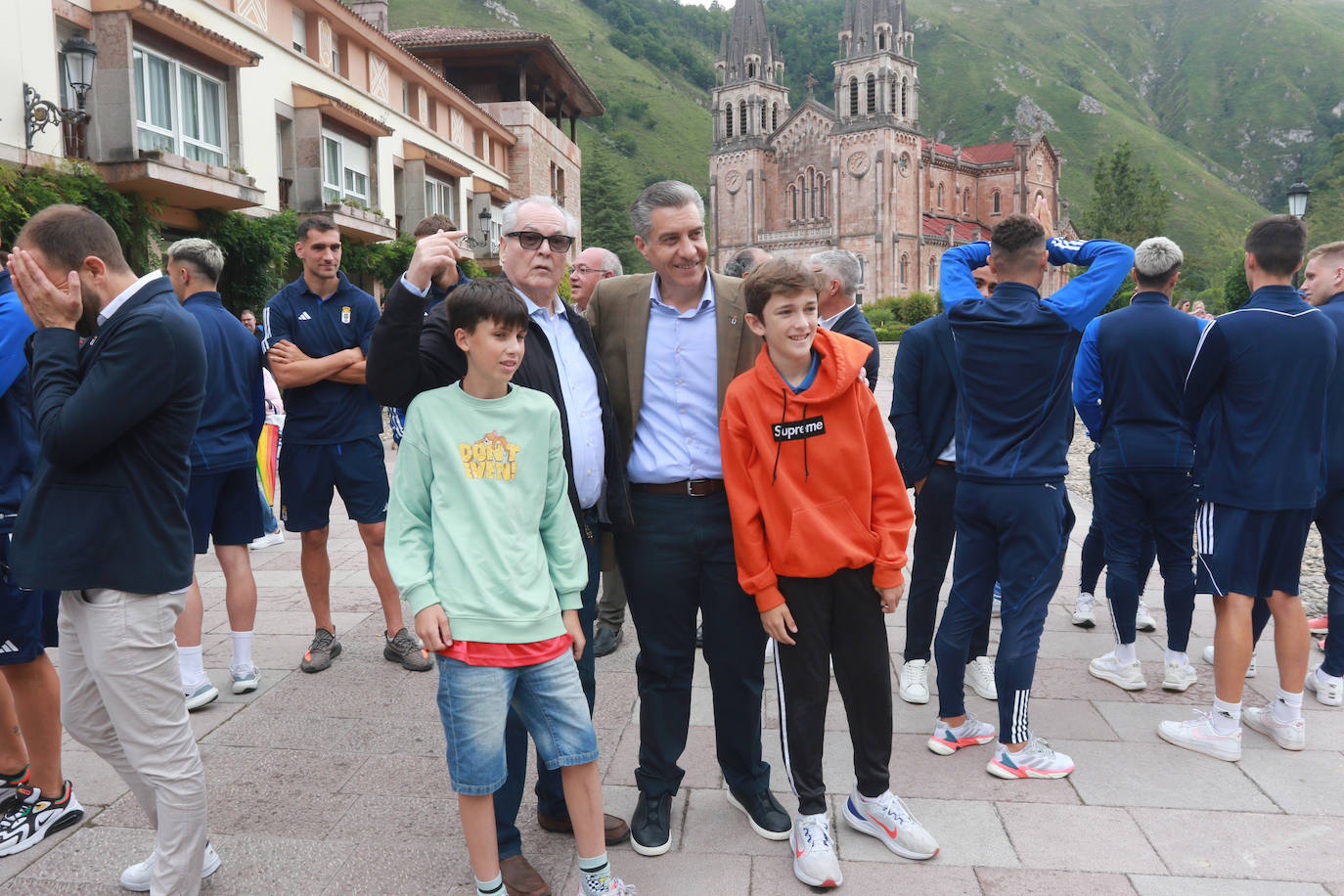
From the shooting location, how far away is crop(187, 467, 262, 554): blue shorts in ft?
15.1

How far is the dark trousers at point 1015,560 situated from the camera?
368cm

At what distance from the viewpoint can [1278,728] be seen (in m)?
4.08

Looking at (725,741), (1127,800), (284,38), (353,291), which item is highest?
(284,38)

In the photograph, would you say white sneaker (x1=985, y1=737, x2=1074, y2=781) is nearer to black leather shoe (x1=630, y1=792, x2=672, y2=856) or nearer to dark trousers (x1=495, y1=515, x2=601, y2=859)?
black leather shoe (x1=630, y1=792, x2=672, y2=856)

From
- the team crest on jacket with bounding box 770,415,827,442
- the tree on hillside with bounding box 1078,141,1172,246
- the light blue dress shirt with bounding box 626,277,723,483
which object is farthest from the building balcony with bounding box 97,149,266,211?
the tree on hillside with bounding box 1078,141,1172,246

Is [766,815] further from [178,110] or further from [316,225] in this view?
[178,110]

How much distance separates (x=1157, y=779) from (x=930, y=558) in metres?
1.40

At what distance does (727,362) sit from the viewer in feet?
10.6

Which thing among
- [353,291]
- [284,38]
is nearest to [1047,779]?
[353,291]

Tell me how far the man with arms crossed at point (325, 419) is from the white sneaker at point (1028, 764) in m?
3.02

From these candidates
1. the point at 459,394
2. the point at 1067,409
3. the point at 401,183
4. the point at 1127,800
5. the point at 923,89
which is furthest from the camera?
the point at 923,89

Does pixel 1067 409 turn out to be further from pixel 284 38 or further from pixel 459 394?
pixel 284 38

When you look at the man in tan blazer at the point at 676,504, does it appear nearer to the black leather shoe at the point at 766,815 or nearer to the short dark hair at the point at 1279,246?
the black leather shoe at the point at 766,815

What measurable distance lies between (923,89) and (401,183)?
114776 millimetres
